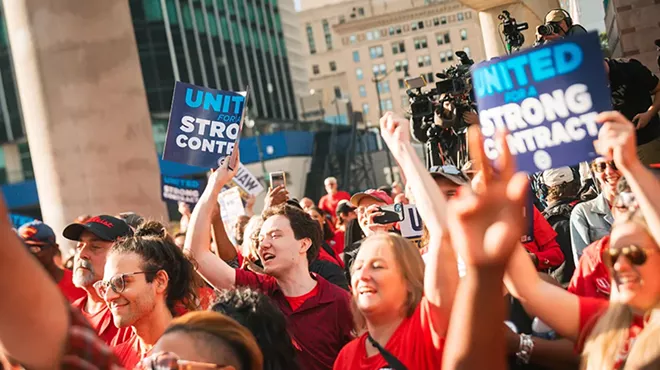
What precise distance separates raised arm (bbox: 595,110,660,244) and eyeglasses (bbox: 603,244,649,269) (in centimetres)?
6

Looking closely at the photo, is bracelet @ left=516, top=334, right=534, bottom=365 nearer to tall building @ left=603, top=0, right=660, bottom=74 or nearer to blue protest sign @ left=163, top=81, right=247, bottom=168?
blue protest sign @ left=163, top=81, right=247, bottom=168

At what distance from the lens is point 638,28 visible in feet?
39.5

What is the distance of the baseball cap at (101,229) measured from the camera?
5910mm

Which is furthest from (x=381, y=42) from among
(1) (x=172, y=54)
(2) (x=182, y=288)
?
(2) (x=182, y=288)

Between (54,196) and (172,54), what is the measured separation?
1657 inches

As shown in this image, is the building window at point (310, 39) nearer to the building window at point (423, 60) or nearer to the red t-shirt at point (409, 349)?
the building window at point (423, 60)

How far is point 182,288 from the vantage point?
496 cm

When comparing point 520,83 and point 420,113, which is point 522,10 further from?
point 520,83

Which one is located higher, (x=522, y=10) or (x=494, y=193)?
(x=522, y=10)

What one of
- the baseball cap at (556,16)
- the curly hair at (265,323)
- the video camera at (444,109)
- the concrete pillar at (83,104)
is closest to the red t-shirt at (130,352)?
the curly hair at (265,323)

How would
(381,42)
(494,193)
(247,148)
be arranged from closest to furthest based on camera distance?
(494,193) → (247,148) → (381,42)

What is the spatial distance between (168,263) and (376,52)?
126m

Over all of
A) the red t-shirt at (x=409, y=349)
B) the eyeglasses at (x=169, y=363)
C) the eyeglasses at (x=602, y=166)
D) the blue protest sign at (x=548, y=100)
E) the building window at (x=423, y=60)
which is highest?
the building window at (x=423, y=60)

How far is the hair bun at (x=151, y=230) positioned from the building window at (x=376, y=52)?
124m
